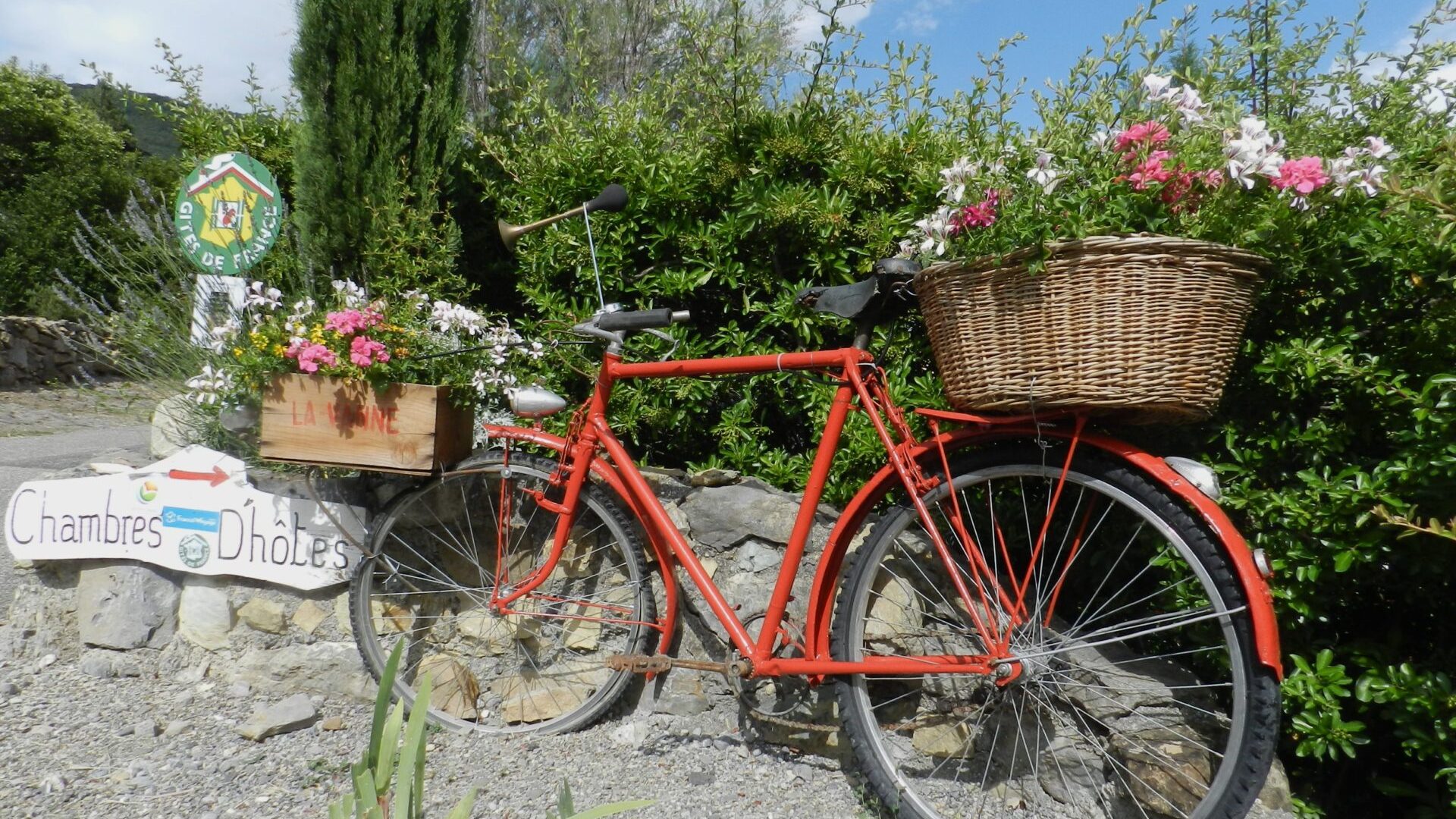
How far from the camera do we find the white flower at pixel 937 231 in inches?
82.5

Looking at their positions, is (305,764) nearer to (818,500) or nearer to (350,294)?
(350,294)

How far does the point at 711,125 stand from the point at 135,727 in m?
2.76

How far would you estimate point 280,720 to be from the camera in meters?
2.70

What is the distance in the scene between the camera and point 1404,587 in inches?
79.7

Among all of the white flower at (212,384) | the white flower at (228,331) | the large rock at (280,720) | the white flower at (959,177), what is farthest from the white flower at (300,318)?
the white flower at (959,177)

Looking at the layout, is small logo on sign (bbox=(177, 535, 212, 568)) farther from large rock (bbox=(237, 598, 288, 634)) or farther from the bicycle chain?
the bicycle chain

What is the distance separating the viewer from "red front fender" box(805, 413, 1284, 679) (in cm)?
180

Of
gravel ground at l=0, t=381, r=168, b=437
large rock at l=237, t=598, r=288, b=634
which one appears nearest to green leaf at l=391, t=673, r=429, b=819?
large rock at l=237, t=598, r=288, b=634

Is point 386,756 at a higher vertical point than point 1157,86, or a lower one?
lower

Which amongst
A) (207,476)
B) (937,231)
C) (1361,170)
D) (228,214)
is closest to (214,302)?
(228,214)

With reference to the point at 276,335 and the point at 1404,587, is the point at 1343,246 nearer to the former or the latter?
the point at 1404,587

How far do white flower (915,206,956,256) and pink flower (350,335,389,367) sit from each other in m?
1.61

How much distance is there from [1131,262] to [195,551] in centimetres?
307

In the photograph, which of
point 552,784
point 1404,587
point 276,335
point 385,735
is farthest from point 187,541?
point 1404,587
